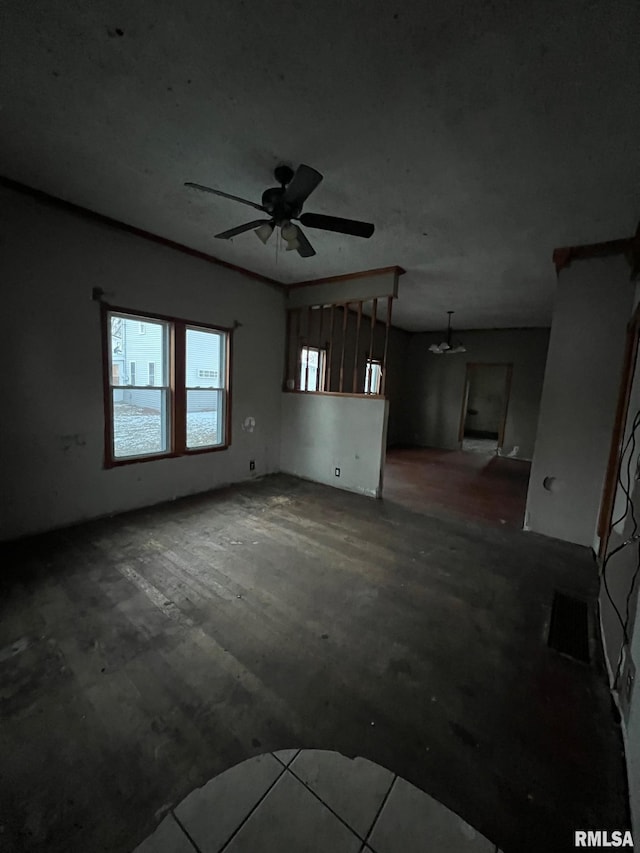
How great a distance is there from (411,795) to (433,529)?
249 centimetres

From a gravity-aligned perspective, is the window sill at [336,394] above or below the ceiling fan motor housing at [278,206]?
below

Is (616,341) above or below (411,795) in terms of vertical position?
above

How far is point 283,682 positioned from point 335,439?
3282 mm

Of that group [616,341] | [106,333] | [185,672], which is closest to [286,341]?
[106,333]

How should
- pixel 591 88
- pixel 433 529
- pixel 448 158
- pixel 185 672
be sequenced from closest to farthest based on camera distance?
pixel 591 88
pixel 185 672
pixel 448 158
pixel 433 529

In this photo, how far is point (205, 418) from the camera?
4316 millimetres

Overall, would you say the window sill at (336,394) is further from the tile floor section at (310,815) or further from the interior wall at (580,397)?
the tile floor section at (310,815)


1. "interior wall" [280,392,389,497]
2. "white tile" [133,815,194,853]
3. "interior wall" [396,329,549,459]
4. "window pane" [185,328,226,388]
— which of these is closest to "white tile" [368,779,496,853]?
"white tile" [133,815,194,853]

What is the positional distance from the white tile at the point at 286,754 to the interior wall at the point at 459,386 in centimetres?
749

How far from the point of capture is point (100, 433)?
331cm

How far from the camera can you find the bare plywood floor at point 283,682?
1.18m

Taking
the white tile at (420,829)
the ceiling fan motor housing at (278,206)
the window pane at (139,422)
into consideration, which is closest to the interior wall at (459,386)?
the window pane at (139,422)

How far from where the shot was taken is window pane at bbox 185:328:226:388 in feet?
13.2

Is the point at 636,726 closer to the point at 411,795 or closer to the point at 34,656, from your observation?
the point at 411,795
